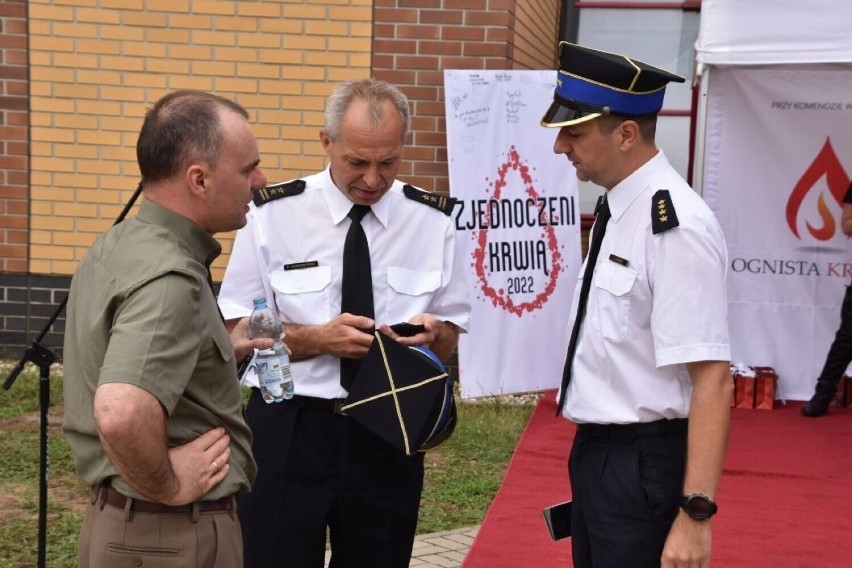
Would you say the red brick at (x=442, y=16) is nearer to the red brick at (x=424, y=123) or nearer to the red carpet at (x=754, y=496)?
the red brick at (x=424, y=123)

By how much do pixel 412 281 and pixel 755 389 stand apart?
200 inches

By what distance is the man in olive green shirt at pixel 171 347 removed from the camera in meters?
2.06

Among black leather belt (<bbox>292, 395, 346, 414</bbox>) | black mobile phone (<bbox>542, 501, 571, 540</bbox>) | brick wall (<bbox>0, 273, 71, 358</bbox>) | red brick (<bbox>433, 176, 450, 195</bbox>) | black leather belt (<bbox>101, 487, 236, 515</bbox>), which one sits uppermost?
red brick (<bbox>433, 176, 450, 195</bbox>)

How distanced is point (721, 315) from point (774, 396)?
18.1 feet

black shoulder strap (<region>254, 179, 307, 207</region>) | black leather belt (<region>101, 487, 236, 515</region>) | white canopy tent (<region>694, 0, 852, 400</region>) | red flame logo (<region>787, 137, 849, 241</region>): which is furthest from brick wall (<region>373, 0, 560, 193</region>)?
black leather belt (<region>101, 487, 236, 515</region>)

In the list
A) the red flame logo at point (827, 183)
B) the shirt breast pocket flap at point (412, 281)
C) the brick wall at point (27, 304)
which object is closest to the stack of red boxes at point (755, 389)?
the red flame logo at point (827, 183)

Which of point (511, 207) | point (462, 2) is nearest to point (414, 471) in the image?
point (511, 207)

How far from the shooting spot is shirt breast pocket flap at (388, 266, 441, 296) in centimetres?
301

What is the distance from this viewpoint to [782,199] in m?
7.48

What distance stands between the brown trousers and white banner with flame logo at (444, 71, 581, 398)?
4784mm

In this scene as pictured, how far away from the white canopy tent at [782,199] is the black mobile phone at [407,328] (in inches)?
181

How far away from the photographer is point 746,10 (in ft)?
19.7

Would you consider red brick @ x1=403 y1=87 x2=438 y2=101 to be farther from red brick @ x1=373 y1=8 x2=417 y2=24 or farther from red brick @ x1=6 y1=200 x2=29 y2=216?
red brick @ x1=6 y1=200 x2=29 y2=216

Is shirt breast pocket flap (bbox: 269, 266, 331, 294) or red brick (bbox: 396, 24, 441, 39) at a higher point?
red brick (bbox: 396, 24, 441, 39)
